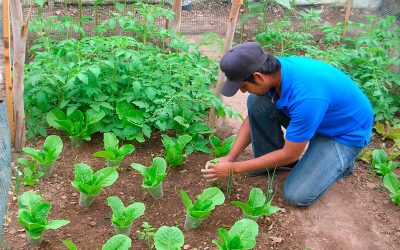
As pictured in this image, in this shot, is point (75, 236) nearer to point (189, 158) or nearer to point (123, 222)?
point (123, 222)

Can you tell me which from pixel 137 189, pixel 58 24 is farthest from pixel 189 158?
pixel 58 24

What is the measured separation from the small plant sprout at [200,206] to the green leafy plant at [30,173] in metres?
1.03

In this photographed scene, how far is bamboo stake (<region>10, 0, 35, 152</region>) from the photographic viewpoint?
3365mm

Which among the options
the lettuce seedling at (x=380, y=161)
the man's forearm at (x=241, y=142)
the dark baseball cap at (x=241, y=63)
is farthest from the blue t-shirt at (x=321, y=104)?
the lettuce seedling at (x=380, y=161)

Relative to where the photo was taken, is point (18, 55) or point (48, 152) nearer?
point (18, 55)

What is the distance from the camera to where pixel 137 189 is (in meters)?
3.60

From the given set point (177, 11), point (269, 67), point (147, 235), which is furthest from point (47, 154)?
point (177, 11)

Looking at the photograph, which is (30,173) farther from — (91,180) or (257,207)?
(257,207)

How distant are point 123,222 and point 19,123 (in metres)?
1.18

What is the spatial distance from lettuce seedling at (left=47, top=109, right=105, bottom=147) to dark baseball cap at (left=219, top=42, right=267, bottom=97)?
1233 mm

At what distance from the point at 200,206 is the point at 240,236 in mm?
333

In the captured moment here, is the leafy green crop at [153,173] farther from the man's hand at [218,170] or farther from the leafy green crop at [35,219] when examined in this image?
the leafy green crop at [35,219]

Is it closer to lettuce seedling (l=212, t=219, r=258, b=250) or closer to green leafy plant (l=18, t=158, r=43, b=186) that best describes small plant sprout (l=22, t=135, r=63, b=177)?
green leafy plant (l=18, t=158, r=43, b=186)

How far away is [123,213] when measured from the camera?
121 inches
